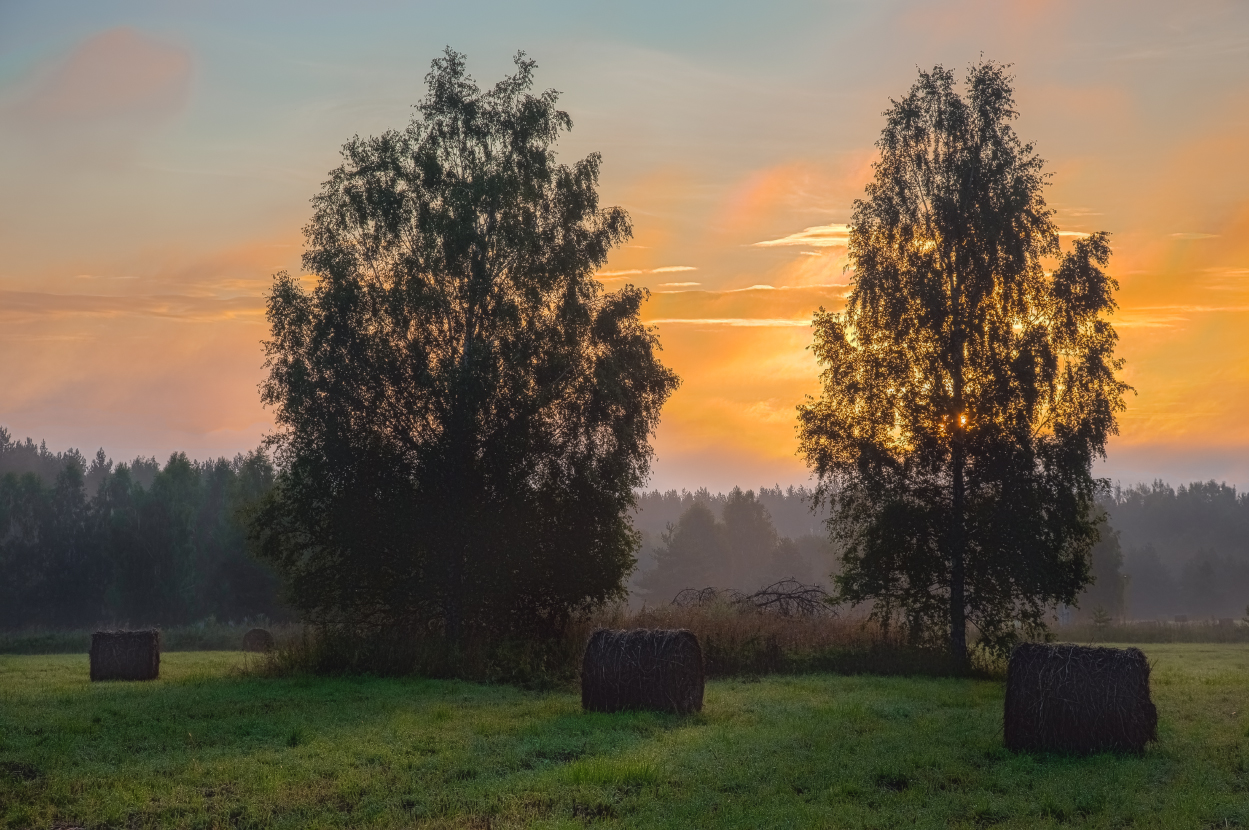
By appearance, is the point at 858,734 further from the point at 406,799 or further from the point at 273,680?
the point at 273,680

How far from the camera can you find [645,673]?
2011 cm

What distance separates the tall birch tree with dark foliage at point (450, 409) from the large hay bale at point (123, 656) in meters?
4.63

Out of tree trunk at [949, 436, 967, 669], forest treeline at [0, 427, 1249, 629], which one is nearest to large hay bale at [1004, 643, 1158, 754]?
tree trunk at [949, 436, 967, 669]

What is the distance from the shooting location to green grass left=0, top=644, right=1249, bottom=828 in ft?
39.9

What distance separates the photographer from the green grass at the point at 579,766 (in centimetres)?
1216

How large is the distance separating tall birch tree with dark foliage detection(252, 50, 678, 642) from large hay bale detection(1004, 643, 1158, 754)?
19.4 meters

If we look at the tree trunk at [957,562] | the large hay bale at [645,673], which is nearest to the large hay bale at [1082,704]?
the large hay bale at [645,673]

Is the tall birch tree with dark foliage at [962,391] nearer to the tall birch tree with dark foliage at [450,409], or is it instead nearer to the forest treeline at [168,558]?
the tall birch tree with dark foliage at [450,409]

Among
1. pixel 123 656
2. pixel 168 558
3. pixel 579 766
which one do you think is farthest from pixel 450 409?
pixel 168 558

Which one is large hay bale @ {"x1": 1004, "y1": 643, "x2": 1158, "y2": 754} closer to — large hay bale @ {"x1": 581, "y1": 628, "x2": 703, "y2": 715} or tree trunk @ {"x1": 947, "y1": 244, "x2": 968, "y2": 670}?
large hay bale @ {"x1": 581, "y1": 628, "x2": 703, "y2": 715}

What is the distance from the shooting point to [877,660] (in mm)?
32656

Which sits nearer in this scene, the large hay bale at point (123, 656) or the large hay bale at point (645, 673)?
the large hay bale at point (645, 673)

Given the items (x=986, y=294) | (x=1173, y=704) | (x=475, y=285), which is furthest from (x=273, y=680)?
(x=986, y=294)

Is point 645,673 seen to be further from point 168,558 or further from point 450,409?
point 168,558
